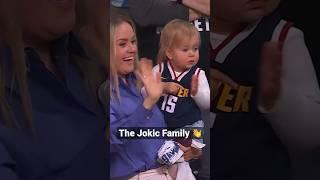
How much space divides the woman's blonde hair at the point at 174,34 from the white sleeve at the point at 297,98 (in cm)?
56

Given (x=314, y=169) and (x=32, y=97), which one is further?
(x=314, y=169)

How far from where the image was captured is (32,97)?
10.9ft

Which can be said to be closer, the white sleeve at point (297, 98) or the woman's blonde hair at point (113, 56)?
the woman's blonde hair at point (113, 56)

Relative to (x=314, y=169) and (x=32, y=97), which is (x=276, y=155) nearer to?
(x=314, y=169)

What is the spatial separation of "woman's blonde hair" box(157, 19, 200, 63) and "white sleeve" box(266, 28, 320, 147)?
556mm

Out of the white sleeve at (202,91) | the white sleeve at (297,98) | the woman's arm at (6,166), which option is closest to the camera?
the woman's arm at (6,166)

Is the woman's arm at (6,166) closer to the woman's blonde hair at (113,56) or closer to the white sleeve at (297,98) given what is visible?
the woman's blonde hair at (113,56)

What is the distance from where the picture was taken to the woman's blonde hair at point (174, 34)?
10.8 ft

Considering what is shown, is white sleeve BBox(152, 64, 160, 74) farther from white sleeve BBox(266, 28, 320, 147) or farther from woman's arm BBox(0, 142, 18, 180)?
woman's arm BBox(0, 142, 18, 180)

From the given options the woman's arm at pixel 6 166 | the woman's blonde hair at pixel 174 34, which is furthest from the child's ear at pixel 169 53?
the woman's arm at pixel 6 166

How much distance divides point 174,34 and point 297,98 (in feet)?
2.54

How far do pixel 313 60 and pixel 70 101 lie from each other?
1.33 metres

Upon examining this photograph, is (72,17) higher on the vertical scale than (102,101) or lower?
higher

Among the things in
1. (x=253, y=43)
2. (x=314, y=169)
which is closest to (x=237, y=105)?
(x=253, y=43)
